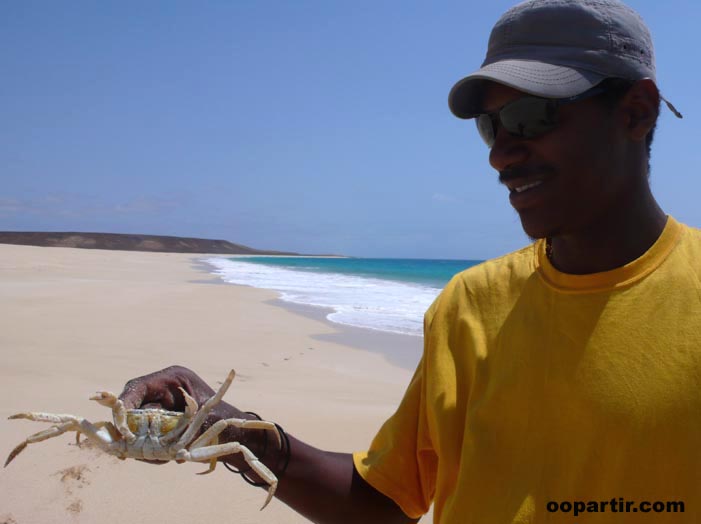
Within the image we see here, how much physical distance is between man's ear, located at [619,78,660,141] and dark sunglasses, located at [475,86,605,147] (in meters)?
0.07

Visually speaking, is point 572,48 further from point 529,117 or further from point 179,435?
point 179,435

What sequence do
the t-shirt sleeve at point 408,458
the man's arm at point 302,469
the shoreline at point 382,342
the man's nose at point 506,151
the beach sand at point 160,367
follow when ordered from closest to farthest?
1. the man's nose at point 506,151
2. the t-shirt sleeve at point 408,458
3. the man's arm at point 302,469
4. the beach sand at point 160,367
5. the shoreline at point 382,342

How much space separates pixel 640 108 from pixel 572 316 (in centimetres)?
49

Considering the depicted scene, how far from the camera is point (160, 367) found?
21.2ft

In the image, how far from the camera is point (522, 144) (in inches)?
57.2

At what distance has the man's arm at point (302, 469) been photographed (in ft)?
5.71

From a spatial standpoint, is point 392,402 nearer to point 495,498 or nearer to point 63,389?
point 63,389

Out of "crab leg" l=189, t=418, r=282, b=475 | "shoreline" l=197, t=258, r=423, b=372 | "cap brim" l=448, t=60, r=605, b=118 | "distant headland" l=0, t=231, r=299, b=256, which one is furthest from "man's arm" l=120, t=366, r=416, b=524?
"distant headland" l=0, t=231, r=299, b=256

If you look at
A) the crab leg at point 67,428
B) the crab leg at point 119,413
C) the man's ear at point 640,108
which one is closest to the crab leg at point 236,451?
the crab leg at point 119,413

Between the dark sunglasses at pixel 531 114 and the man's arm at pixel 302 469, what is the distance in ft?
3.37

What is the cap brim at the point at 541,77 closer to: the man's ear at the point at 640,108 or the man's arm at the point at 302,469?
the man's ear at the point at 640,108

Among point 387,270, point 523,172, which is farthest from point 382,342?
point 387,270

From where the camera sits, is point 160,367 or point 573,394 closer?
point 573,394

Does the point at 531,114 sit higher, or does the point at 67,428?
the point at 531,114
